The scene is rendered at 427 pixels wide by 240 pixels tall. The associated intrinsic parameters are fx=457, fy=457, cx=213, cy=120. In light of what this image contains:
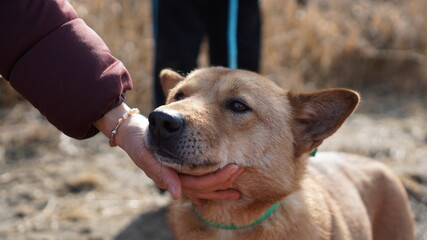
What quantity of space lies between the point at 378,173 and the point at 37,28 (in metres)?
2.34

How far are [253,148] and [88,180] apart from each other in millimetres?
2405

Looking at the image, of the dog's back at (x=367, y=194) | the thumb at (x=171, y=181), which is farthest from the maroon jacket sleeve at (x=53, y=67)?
the dog's back at (x=367, y=194)

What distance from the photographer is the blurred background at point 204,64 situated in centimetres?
389

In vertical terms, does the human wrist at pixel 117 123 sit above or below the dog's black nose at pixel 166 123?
below

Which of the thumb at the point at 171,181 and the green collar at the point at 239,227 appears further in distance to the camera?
the green collar at the point at 239,227

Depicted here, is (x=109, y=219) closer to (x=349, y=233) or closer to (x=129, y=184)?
(x=129, y=184)

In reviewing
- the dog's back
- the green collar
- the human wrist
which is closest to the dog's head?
the human wrist

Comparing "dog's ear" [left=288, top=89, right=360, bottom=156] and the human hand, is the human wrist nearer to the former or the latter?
the human hand

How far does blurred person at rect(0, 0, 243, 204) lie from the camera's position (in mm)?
2002

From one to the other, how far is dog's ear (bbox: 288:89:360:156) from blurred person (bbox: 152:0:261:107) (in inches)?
52.2

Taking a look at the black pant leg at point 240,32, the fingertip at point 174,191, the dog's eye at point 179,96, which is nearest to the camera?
the fingertip at point 174,191

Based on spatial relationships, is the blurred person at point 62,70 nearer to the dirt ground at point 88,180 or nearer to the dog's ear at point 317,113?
the dog's ear at point 317,113

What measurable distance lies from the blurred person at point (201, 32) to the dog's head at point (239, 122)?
120 cm

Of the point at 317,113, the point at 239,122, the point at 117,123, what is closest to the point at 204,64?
the point at 317,113
